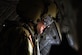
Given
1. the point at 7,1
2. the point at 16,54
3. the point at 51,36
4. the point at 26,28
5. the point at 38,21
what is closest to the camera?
the point at 16,54

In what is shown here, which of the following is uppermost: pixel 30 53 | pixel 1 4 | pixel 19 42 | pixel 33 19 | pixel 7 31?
pixel 1 4

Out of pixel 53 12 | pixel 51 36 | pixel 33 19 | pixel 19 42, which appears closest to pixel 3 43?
pixel 19 42

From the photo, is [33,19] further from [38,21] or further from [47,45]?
[47,45]

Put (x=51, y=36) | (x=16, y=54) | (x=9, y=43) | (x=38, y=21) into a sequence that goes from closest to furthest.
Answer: (x=16, y=54) → (x=9, y=43) → (x=38, y=21) → (x=51, y=36)

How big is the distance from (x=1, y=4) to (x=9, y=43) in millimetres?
2304

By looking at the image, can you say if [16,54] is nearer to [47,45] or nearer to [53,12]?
[53,12]

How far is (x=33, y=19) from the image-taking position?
2.07 metres

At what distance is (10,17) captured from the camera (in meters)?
4.30

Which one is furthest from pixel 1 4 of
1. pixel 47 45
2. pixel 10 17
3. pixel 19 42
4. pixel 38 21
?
pixel 19 42

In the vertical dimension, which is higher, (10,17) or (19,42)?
(10,17)

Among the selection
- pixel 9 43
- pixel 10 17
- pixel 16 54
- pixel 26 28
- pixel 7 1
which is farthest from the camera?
pixel 10 17

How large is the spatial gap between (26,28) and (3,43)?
0.33 metres

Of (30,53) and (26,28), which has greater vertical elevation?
(26,28)

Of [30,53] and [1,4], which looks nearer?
[30,53]
